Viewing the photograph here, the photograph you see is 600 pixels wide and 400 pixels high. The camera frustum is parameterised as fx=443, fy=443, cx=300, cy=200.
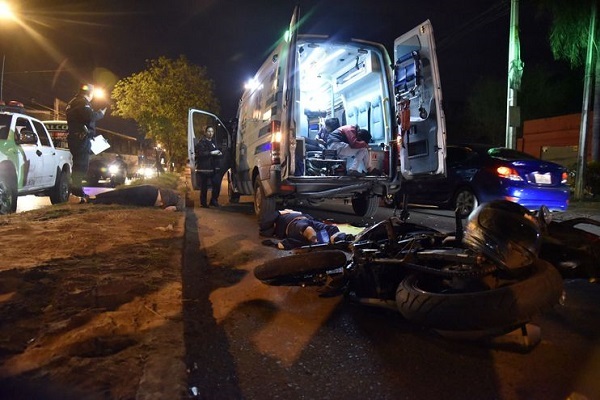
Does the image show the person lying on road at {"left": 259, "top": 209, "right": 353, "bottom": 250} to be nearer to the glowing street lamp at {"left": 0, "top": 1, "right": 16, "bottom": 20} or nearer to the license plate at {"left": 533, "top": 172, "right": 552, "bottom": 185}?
the license plate at {"left": 533, "top": 172, "right": 552, "bottom": 185}

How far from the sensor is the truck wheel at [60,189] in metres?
9.95

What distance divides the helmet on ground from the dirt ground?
1.73 meters

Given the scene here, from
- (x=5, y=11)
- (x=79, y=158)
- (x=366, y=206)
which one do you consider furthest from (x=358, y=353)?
(x=5, y=11)

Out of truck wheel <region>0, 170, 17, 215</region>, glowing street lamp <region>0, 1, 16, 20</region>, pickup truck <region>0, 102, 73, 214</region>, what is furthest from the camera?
glowing street lamp <region>0, 1, 16, 20</region>

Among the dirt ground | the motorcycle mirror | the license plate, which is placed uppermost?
the license plate

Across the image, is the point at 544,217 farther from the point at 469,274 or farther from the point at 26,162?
the point at 26,162

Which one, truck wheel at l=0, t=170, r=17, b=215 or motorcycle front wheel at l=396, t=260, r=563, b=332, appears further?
truck wheel at l=0, t=170, r=17, b=215

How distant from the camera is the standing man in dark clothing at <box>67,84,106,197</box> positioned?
8.53m

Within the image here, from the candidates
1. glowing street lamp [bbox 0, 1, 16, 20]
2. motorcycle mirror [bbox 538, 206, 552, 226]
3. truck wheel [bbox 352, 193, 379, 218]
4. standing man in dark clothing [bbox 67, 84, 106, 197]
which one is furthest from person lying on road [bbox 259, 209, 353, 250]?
glowing street lamp [bbox 0, 1, 16, 20]

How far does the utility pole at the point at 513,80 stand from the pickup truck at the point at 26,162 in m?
10.9

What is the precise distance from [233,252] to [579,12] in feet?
50.1

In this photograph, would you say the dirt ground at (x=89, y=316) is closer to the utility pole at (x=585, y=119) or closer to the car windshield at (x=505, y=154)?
the car windshield at (x=505, y=154)

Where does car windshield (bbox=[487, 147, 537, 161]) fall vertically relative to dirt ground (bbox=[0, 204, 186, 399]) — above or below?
above

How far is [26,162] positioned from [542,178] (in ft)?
29.9
